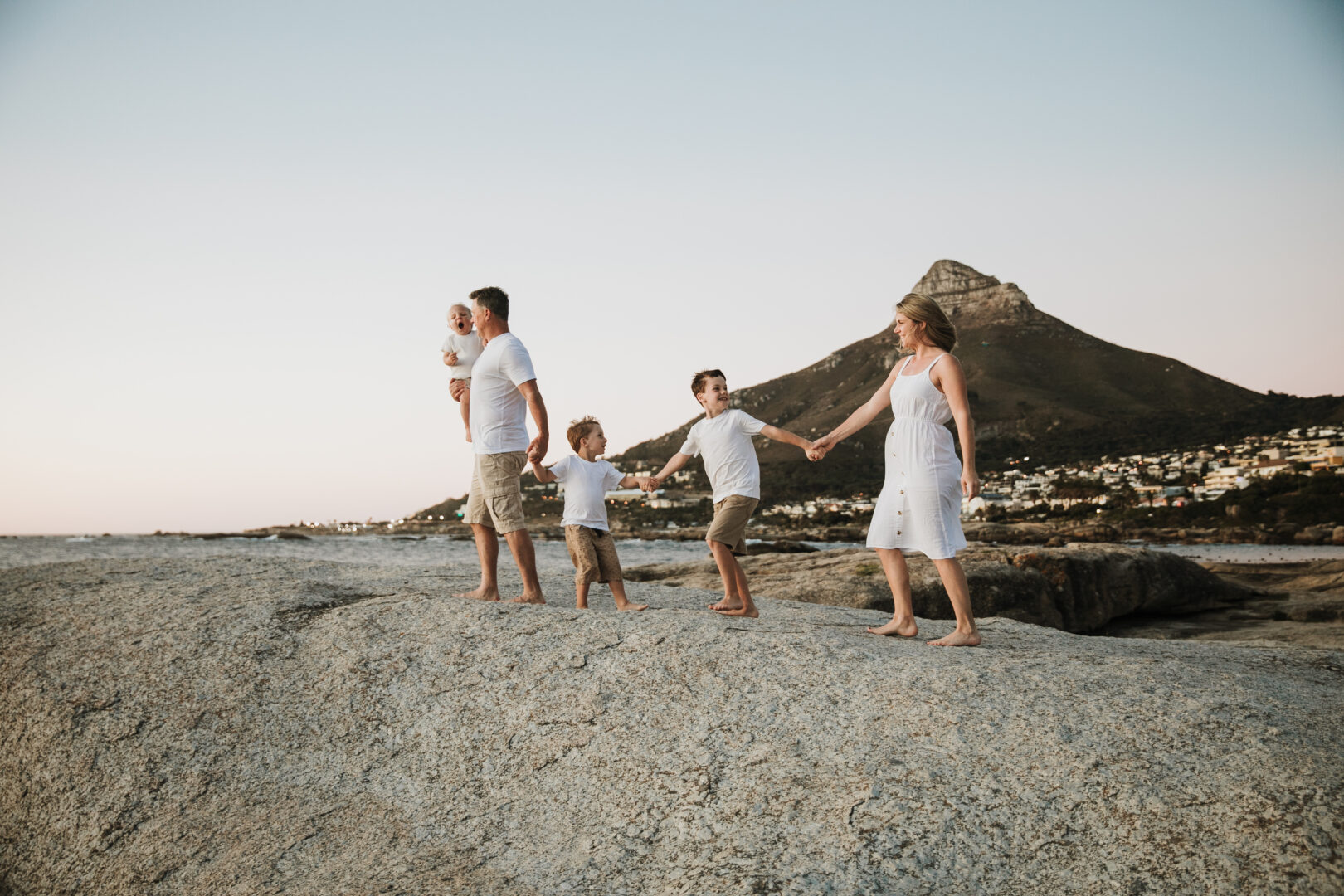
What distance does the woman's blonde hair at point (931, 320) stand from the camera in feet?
17.8

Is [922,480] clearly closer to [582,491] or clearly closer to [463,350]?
[582,491]

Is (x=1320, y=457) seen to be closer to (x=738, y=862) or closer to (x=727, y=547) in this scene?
(x=727, y=547)

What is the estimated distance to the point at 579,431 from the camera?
7.54m

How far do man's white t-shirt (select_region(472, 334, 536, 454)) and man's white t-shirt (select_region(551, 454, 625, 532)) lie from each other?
2.16 ft

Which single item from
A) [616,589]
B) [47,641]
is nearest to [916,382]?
[616,589]

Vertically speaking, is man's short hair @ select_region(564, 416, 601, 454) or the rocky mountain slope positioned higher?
the rocky mountain slope

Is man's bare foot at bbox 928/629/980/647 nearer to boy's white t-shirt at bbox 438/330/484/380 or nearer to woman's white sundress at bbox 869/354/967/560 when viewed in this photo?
woman's white sundress at bbox 869/354/967/560

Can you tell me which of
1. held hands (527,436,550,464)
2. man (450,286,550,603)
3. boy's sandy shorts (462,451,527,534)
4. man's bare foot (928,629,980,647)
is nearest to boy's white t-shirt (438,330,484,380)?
man (450,286,550,603)

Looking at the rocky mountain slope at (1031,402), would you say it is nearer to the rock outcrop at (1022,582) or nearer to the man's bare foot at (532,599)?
the rock outcrop at (1022,582)

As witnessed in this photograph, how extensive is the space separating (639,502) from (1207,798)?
7661 centimetres

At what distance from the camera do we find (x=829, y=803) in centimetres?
334

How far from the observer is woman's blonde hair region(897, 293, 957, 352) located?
542 cm

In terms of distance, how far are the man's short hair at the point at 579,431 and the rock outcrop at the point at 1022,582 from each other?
4.01 m

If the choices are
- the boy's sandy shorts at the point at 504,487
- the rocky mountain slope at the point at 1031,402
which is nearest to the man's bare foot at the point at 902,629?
the boy's sandy shorts at the point at 504,487
